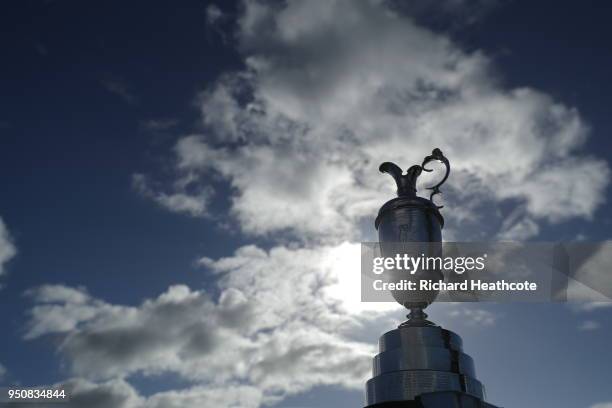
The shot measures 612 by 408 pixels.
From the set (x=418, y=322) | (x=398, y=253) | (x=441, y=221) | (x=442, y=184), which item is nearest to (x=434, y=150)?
(x=442, y=184)

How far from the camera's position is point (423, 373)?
4.09 metres

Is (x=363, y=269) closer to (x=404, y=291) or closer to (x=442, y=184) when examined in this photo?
(x=404, y=291)

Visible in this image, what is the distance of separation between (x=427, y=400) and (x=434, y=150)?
7.28ft

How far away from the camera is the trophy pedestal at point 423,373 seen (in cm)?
388

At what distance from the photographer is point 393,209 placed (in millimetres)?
4754

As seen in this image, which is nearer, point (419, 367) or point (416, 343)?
point (419, 367)

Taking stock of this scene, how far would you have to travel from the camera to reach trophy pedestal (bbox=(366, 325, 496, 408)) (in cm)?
388

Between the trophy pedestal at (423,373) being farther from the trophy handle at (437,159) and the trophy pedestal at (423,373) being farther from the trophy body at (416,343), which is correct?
the trophy handle at (437,159)

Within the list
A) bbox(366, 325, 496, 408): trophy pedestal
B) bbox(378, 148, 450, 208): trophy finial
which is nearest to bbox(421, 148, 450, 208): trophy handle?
bbox(378, 148, 450, 208): trophy finial

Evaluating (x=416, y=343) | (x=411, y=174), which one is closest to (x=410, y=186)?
(x=411, y=174)

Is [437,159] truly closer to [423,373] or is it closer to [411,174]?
[411,174]

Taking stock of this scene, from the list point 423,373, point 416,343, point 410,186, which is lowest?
point 423,373

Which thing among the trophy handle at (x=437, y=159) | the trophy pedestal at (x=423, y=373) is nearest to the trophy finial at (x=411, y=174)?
the trophy handle at (x=437, y=159)

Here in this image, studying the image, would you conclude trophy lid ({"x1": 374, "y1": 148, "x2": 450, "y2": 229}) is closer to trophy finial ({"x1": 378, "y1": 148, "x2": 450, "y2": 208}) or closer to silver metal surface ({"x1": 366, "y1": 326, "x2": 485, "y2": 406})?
trophy finial ({"x1": 378, "y1": 148, "x2": 450, "y2": 208})
